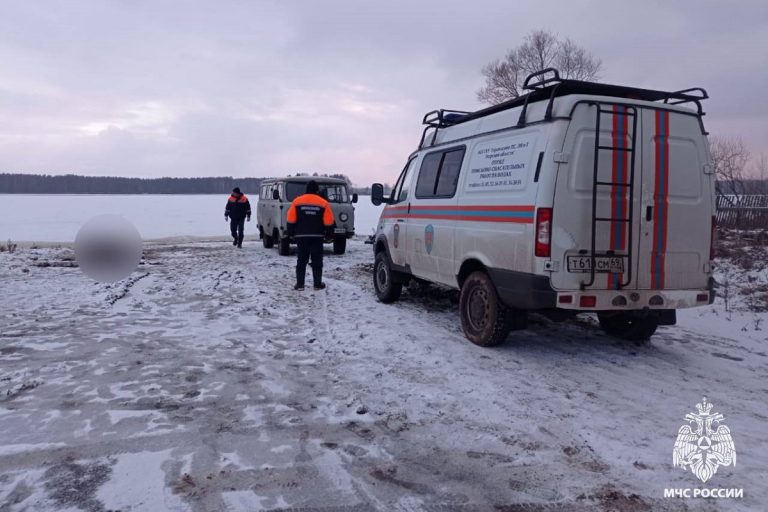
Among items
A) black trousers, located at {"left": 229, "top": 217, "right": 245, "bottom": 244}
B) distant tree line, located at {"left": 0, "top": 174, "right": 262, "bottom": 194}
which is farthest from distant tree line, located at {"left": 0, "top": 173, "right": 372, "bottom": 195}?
black trousers, located at {"left": 229, "top": 217, "right": 245, "bottom": 244}

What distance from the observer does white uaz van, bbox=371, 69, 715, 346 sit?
16.1 feet

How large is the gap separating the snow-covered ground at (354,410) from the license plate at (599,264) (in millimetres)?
991

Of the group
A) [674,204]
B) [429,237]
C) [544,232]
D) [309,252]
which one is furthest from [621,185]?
[309,252]

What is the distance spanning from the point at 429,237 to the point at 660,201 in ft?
9.23

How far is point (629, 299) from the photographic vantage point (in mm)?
5062

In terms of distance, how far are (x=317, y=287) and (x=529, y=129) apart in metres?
5.46

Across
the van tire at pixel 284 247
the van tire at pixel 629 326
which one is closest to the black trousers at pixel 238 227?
the van tire at pixel 284 247

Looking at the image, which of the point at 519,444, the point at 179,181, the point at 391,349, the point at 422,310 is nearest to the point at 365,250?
the point at 422,310

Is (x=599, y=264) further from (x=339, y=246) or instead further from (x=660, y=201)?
(x=339, y=246)

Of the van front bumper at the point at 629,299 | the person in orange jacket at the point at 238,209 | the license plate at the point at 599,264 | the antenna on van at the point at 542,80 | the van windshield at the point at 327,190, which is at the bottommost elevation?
the van front bumper at the point at 629,299

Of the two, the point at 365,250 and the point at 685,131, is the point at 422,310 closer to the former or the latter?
the point at 685,131

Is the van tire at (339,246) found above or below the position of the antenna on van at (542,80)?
below

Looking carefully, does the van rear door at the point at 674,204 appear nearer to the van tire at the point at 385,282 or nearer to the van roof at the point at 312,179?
the van tire at the point at 385,282

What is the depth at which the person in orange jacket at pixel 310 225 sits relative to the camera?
9.41 metres
